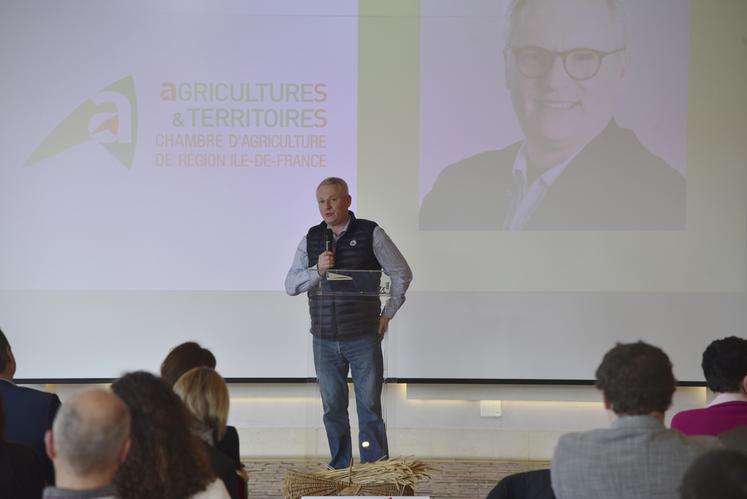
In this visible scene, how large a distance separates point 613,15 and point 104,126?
3493mm

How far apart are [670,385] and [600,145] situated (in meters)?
3.75

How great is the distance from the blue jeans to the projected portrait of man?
175 centimetres

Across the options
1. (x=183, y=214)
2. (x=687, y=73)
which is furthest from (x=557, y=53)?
(x=183, y=214)

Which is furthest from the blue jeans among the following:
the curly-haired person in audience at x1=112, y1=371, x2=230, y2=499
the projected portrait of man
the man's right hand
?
the curly-haired person in audience at x1=112, y1=371, x2=230, y2=499

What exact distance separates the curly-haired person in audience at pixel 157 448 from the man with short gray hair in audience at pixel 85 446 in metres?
0.23

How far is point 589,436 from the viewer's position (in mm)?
2131

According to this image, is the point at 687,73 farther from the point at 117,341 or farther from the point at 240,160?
the point at 117,341

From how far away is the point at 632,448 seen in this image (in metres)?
2.11

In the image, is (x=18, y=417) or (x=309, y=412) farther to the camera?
(x=309, y=412)

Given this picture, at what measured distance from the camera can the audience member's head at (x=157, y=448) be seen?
2.01 metres

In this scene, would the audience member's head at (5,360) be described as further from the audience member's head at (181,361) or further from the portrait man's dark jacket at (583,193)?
the portrait man's dark jacket at (583,193)

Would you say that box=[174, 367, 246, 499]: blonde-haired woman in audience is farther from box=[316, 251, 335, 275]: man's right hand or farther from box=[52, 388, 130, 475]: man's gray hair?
box=[316, 251, 335, 275]: man's right hand

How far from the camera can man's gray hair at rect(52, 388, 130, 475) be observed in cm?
174

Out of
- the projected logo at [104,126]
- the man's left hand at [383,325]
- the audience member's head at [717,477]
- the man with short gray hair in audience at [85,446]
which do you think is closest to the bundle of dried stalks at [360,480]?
the man's left hand at [383,325]
